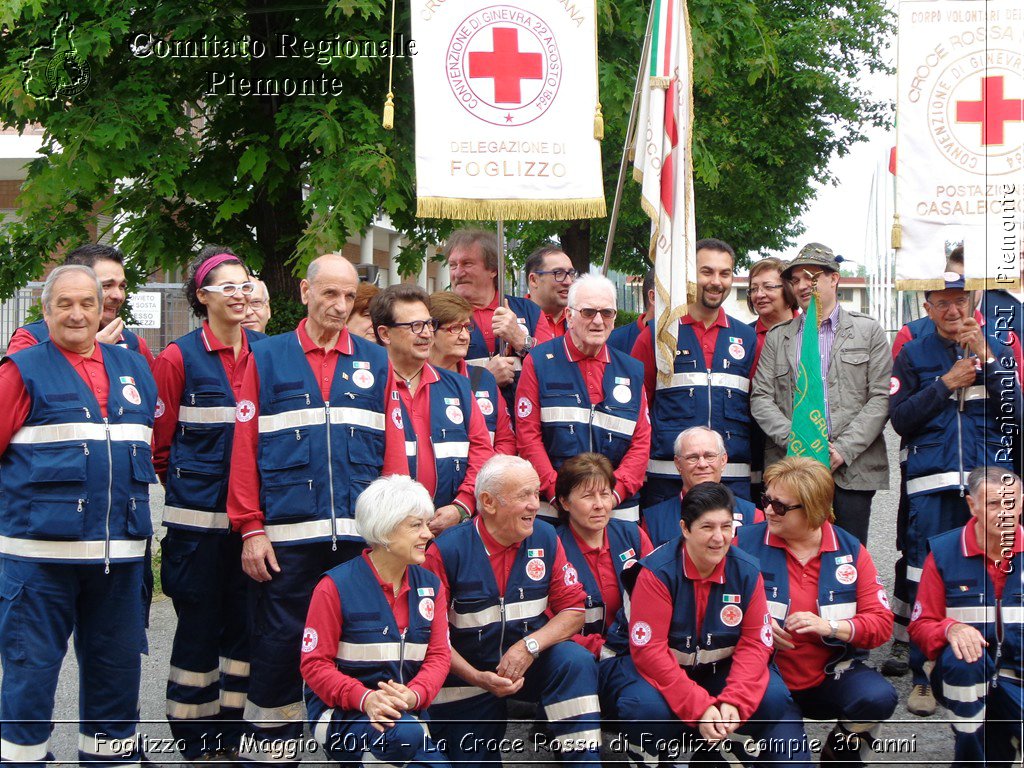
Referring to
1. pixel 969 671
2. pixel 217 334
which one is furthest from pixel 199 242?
pixel 969 671

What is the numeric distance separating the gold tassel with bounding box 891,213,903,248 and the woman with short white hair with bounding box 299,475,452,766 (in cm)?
290

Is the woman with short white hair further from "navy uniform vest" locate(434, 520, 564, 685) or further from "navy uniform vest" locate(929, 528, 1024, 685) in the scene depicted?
"navy uniform vest" locate(929, 528, 1024, 685)

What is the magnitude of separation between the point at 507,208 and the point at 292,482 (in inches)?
84.1

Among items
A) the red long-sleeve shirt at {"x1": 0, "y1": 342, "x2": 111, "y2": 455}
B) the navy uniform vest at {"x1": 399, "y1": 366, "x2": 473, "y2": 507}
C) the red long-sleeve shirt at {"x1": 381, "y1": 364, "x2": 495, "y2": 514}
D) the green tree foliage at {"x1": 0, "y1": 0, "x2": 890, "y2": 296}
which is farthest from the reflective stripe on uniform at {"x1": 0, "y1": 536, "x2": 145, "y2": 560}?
the green tree foliage at {"x1": 0, "y1": 0, "x2": 890, "y2": 296}

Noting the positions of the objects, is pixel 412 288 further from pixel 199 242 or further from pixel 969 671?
pixel 199 242

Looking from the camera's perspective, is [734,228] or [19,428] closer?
[19,428]

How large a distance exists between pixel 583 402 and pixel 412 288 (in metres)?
1.04

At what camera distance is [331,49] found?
10055mm

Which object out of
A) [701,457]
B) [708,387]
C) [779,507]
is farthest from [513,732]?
[708,387]

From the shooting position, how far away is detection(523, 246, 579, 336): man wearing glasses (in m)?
6.63

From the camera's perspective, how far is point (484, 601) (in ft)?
16.7

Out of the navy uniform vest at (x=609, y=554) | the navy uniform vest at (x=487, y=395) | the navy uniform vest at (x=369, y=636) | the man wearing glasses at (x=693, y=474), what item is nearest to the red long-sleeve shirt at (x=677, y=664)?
the navy uniform vest at (x=609, y=554)

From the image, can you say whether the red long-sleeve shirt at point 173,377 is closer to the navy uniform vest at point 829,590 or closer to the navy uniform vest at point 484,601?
the navy uniform vest at point 484,601

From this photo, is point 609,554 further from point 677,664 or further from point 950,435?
point 950,435
